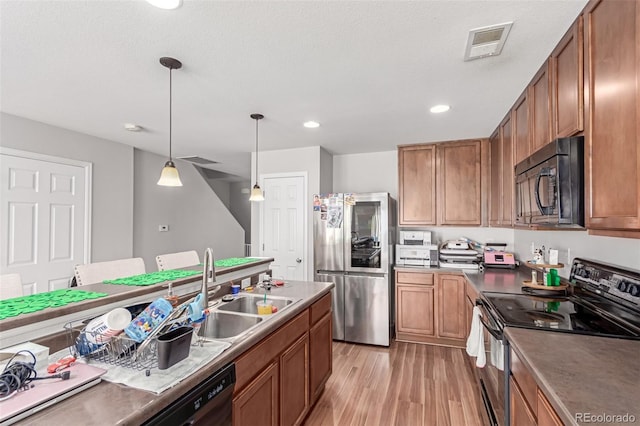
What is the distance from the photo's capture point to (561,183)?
4.64ft

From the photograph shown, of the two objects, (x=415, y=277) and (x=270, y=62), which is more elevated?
(x=270, y=62)

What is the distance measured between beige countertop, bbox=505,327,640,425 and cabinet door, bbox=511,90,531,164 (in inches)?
52.9

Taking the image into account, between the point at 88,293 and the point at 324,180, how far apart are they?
9.60 ft

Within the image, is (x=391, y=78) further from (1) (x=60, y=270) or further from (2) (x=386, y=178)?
(1) (x=60, y=270)

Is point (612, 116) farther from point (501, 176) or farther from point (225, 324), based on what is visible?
point (225, 324)

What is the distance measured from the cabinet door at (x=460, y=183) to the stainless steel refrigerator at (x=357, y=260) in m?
0.71

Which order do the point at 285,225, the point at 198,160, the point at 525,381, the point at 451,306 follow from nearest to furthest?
1. the point at 525,381
2. the point at 451,306
3. the point at 285,225
4. the point at 198,160

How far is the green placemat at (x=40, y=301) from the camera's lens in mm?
1192

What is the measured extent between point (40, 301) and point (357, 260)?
9.28 ft

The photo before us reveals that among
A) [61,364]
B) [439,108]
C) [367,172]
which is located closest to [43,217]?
[61,364]

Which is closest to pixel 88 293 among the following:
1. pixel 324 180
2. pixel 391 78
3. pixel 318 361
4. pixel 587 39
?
pixel 318 361

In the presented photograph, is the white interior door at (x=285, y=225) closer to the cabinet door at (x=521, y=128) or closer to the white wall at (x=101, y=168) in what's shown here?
the white wall at (x=101, y=168)

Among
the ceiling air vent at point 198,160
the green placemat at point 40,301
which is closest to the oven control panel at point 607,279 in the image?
the green placemat at point 40,301

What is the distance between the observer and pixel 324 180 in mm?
4012
